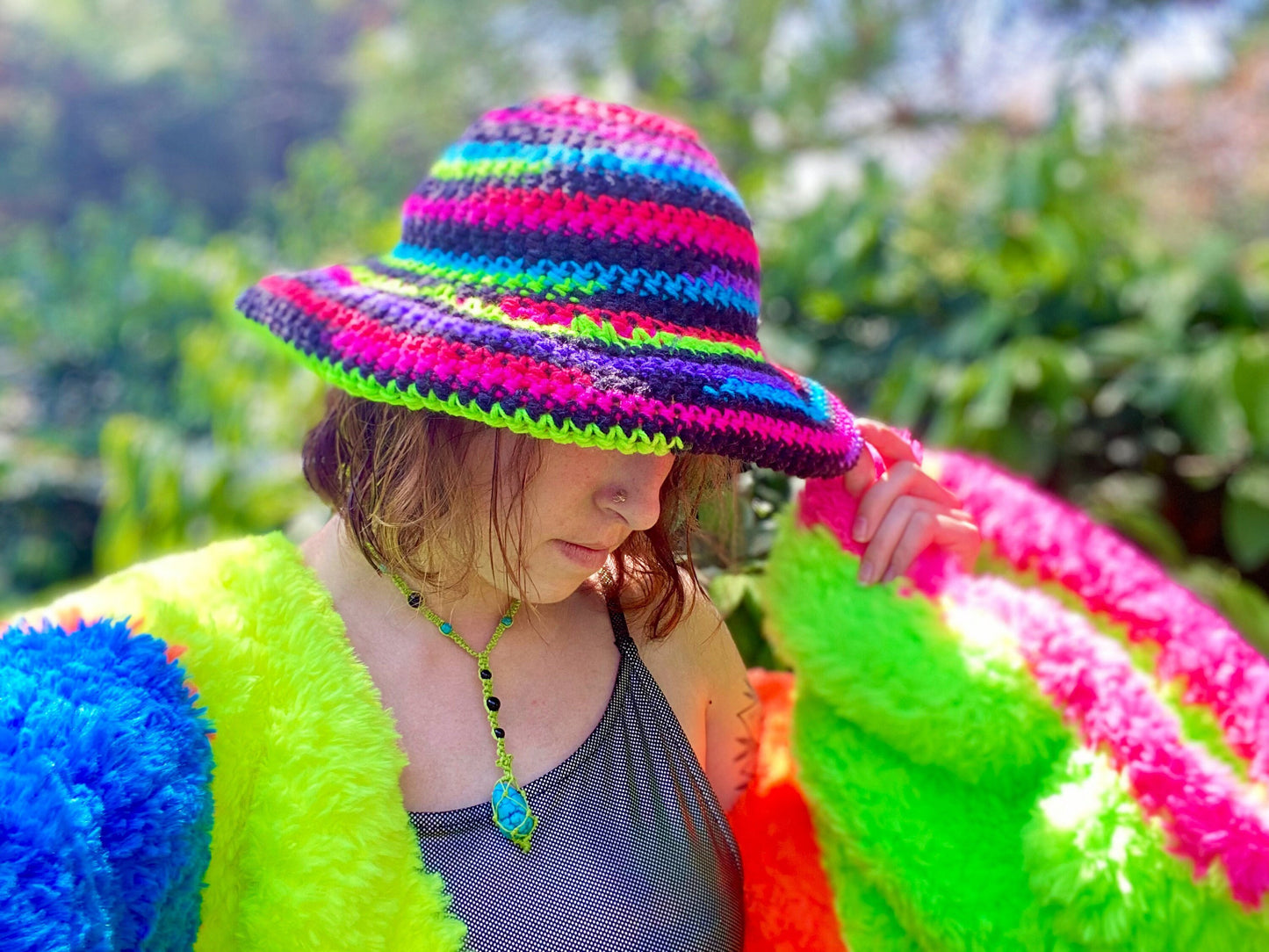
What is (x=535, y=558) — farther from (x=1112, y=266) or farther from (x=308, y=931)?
(x=1112, y=266)

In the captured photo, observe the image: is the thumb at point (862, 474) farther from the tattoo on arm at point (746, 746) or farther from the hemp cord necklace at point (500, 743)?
the hemp cord necklace at point (500, 743)

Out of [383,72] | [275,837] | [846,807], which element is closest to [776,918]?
[846,807]

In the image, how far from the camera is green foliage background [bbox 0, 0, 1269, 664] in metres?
2.24

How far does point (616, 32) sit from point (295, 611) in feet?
21.4

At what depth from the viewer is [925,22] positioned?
5.90 metres

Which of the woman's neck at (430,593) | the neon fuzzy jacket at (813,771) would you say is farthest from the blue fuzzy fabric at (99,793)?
the woman's neck at (430,593)

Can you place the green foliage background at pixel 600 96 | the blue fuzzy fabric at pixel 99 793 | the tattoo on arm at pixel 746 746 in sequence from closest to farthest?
1. the blue fuzzy fabric at pixel 99 793
2. the tattoo on arm at pixel 746 746
3. the green foliage background at pixel 600 96

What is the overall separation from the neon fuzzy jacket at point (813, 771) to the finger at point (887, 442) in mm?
64

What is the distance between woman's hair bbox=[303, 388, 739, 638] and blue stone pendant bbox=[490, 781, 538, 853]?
0.18m

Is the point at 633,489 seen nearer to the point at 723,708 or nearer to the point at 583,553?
the point at 583,553

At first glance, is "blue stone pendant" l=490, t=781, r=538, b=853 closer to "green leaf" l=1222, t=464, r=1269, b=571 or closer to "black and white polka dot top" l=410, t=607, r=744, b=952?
"black and white polka dot top" l=410, t=607, r=744, b=952

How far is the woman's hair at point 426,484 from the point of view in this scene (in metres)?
0.78

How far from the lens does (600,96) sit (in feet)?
13.6

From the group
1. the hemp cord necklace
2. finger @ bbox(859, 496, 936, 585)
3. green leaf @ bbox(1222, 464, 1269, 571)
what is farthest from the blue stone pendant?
green leaf @ bbox(1222, 464, 1269, 571)
